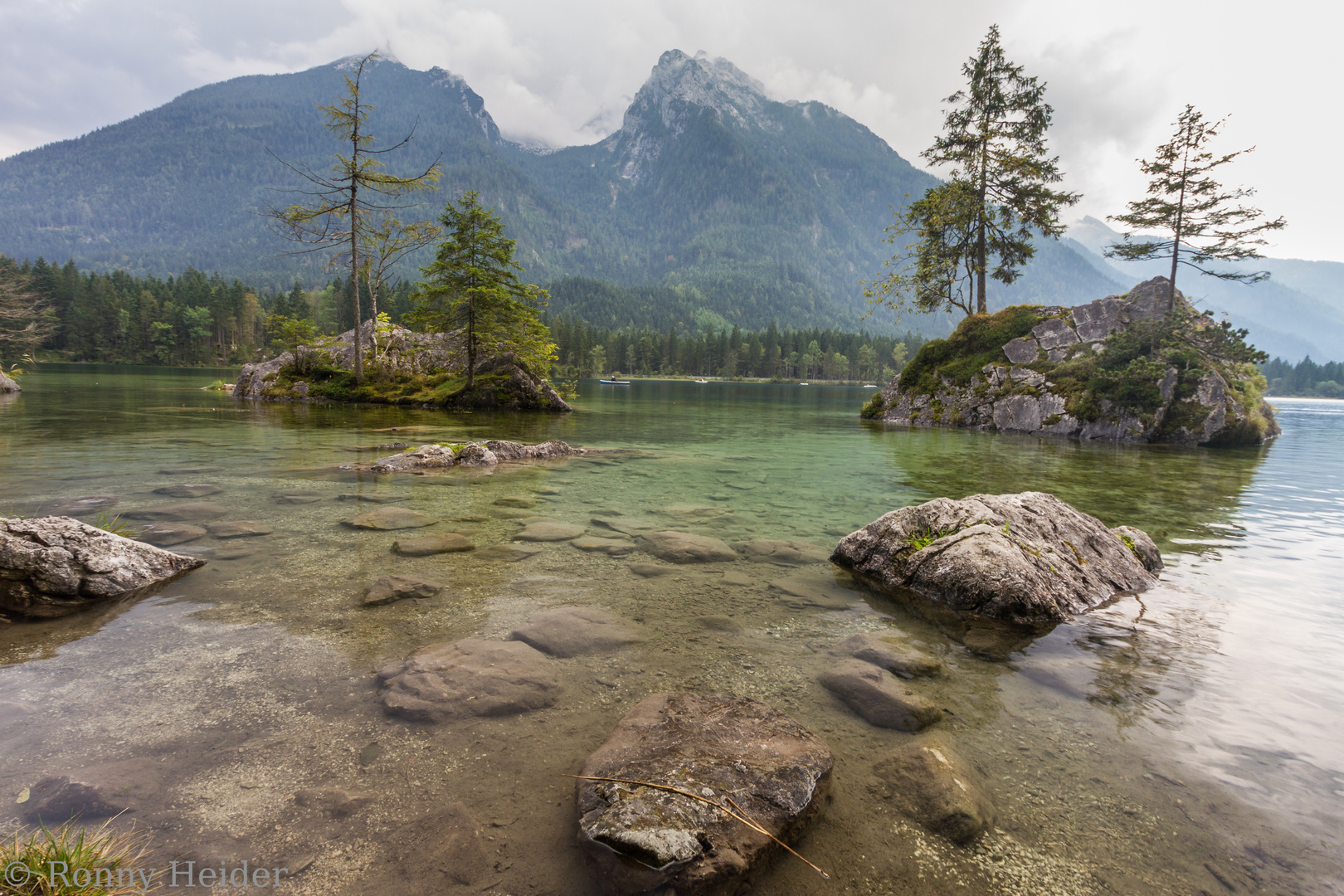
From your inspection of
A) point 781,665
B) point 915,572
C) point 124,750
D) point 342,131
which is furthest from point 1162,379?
point 342,131

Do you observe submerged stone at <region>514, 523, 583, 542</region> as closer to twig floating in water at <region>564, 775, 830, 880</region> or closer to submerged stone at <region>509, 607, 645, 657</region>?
submerged stone at <region>509, 607, 645, 657</region>

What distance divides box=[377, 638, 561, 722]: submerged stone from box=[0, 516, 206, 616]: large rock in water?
3569mm

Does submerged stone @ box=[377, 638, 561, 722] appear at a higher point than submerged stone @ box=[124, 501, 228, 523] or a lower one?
lower

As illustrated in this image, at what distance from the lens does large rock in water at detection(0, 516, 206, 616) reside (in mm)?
5059

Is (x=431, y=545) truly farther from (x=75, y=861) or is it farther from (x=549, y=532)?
(x=75, y=861)

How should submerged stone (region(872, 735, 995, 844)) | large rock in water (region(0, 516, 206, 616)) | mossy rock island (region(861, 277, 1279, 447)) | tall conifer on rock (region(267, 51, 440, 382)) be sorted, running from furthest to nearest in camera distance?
tall conifer on rock (region(267, 51, 440, 382)) < mossy rock island (region(861, 277, 1279, 447)) < large rock in water (region(0, 516, 206, 616)) < submerged stone (region(872, 735, 995, 844))

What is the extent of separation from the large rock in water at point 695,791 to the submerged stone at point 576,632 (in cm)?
115

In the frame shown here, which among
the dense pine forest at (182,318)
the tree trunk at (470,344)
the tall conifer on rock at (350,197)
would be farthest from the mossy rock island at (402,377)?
the dense pine forest at (182,318)

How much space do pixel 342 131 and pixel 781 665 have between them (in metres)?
36.2

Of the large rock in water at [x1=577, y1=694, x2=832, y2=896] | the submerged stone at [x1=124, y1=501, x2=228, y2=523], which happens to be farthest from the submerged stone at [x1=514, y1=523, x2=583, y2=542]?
the submerged stone at [x1=124, y1=501, x2=228, y2=523]

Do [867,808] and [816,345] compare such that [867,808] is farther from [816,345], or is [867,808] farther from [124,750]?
[816,345]

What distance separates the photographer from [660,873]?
7.88 ft

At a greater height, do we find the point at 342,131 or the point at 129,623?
the point at 342,131

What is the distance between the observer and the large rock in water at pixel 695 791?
2.46m
